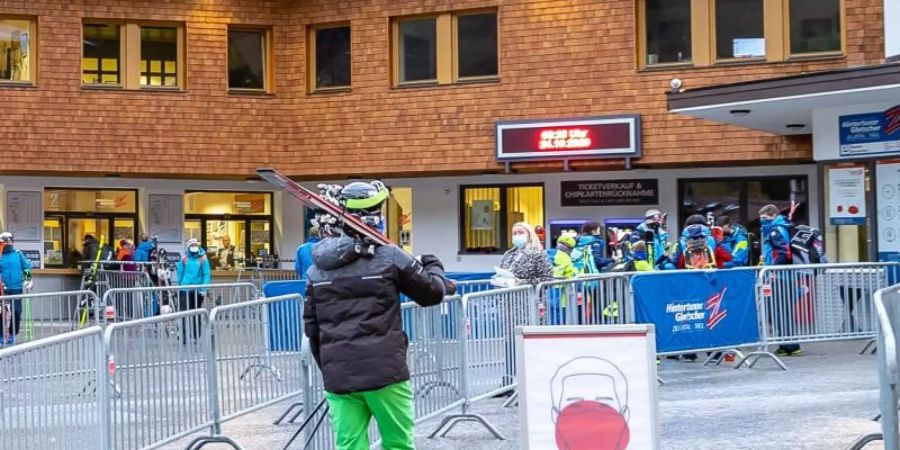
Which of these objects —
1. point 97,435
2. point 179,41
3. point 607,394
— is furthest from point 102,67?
point 607,394

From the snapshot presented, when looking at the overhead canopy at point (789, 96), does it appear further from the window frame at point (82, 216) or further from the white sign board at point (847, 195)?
the window frame at point (82, 216)

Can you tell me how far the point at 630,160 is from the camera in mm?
24359

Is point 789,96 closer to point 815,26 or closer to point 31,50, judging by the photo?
point 815,26

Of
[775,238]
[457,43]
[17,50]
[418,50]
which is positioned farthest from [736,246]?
[17,50]

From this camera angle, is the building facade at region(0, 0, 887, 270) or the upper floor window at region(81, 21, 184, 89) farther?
the upper floor window at region(81, 21, 184, 89)

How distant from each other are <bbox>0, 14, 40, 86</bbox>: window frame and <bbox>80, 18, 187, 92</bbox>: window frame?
955 mm

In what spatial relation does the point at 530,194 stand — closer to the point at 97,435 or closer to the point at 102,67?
the point at 102,67

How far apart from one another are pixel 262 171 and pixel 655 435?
2.56m

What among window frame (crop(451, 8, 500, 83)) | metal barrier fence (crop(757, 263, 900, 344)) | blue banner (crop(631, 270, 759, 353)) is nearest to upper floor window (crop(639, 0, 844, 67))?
window frame (crop(451, 8, 500, 83))

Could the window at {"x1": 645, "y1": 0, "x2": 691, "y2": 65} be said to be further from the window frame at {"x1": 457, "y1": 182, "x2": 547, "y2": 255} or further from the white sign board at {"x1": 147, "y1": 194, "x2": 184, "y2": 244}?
the white sign board at {"x1": 147, "y1": 194, "x2": 184, "y2": 244}

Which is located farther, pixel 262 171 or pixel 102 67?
pixel 102 67

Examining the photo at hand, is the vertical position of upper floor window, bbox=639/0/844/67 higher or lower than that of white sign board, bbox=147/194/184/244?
higher

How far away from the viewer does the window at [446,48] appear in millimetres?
26094

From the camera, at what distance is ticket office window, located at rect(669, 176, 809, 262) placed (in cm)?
2452
